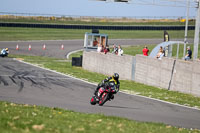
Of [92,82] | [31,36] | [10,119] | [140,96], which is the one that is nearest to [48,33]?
[31,36]

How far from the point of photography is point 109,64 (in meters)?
30.0

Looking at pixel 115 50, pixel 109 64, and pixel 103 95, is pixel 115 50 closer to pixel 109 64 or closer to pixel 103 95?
pixel 109 64

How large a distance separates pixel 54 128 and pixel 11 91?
10.8 m

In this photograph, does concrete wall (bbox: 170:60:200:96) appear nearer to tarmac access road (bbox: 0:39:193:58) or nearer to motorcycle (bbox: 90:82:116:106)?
motorcycle (bbox: 90:82:116:106)

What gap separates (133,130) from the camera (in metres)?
9.97

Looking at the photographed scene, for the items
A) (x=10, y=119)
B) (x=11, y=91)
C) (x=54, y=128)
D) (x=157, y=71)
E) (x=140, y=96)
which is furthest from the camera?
(x=157, y=71)

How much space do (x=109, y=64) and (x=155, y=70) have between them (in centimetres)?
587

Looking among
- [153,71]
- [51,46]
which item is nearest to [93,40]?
[51,46]

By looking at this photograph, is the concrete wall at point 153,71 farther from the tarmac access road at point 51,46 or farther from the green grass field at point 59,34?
the green grass field at point 59,34

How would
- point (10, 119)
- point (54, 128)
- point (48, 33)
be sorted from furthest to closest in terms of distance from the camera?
1. point (48, 33)
2. point (10, 119)
3. point (54, 128)

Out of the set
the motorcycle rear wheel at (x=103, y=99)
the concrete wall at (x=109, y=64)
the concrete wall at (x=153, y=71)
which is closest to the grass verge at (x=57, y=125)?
the motorcycle rear wheel at (x=103, y=99)

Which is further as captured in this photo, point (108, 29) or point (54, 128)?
point (108, 29)

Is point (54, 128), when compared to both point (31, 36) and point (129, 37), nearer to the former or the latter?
point (31, 36)

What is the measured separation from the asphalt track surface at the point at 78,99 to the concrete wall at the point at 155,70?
3360mm
